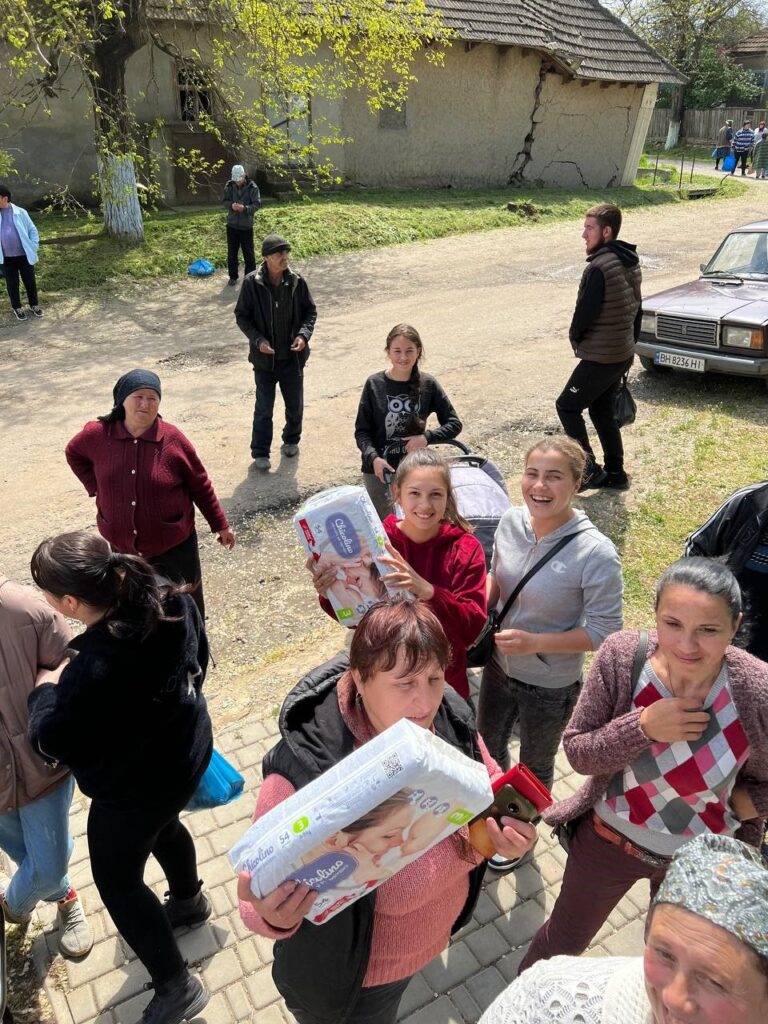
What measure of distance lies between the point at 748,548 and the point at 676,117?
135 ft

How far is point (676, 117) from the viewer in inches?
1453

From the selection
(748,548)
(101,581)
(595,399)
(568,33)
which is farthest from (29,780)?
(568,33)

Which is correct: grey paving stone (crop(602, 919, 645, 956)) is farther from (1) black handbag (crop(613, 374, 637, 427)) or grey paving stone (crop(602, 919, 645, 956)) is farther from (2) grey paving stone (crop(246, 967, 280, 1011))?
(1) black handbag (crop(613, 374, 637, 427))

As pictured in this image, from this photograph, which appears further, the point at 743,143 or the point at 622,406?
the point at 743,143

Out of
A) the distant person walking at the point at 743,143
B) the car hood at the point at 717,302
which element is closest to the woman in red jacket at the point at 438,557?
the car hood at the point at 717,302

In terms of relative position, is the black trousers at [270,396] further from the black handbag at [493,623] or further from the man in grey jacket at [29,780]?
the man in grey jacket at [29,780]

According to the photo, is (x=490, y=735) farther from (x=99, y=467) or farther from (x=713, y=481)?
(x=713, y=481)

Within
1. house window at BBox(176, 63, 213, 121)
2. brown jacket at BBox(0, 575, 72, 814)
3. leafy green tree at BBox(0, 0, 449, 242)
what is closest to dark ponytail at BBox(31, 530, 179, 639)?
brown jacket at BBox(0, 575, 72, 814)

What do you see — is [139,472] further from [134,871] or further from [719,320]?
[719,320]

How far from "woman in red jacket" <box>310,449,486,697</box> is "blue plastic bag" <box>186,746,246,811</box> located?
31.8 inches

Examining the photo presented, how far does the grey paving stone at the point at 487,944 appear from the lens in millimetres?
3113

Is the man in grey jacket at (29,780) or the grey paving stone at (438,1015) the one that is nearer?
the man in grey jacket at (29,780)

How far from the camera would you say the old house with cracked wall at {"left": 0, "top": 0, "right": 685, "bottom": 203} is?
16359mm

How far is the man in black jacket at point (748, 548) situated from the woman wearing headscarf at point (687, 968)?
70.3 inches
